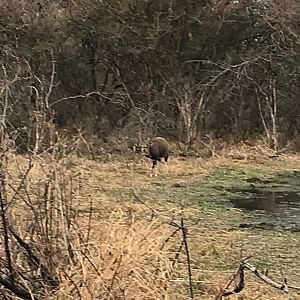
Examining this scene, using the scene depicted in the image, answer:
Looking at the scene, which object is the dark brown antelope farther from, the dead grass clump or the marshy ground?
the dead grass clump

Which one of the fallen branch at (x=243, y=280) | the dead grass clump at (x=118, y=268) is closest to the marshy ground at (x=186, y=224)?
the dead grass clump at (x=118, y=268)

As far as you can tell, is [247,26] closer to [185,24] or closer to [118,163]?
[185,24]

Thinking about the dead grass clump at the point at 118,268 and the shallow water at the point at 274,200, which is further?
the shallow water at the point at 274,200

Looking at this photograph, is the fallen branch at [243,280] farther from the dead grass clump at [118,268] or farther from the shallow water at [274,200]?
the shallow water at [274,200]

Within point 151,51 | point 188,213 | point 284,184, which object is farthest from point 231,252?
point 151,51

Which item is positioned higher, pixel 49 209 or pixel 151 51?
pixel 151 51

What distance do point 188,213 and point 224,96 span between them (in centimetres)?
1035

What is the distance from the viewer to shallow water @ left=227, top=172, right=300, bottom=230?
36.1ft

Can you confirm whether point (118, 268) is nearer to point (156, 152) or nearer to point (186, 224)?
point (186, 224)

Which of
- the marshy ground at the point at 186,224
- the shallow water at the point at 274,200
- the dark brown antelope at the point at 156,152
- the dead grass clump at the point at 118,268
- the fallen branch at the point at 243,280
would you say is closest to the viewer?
the fallen branch at the point at 243,280

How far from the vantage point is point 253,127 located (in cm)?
2094

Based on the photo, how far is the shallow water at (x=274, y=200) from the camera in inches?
434

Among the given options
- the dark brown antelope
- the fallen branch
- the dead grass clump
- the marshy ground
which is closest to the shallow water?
the marshy ground

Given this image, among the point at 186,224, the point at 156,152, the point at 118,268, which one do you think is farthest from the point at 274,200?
the point at 118,268
